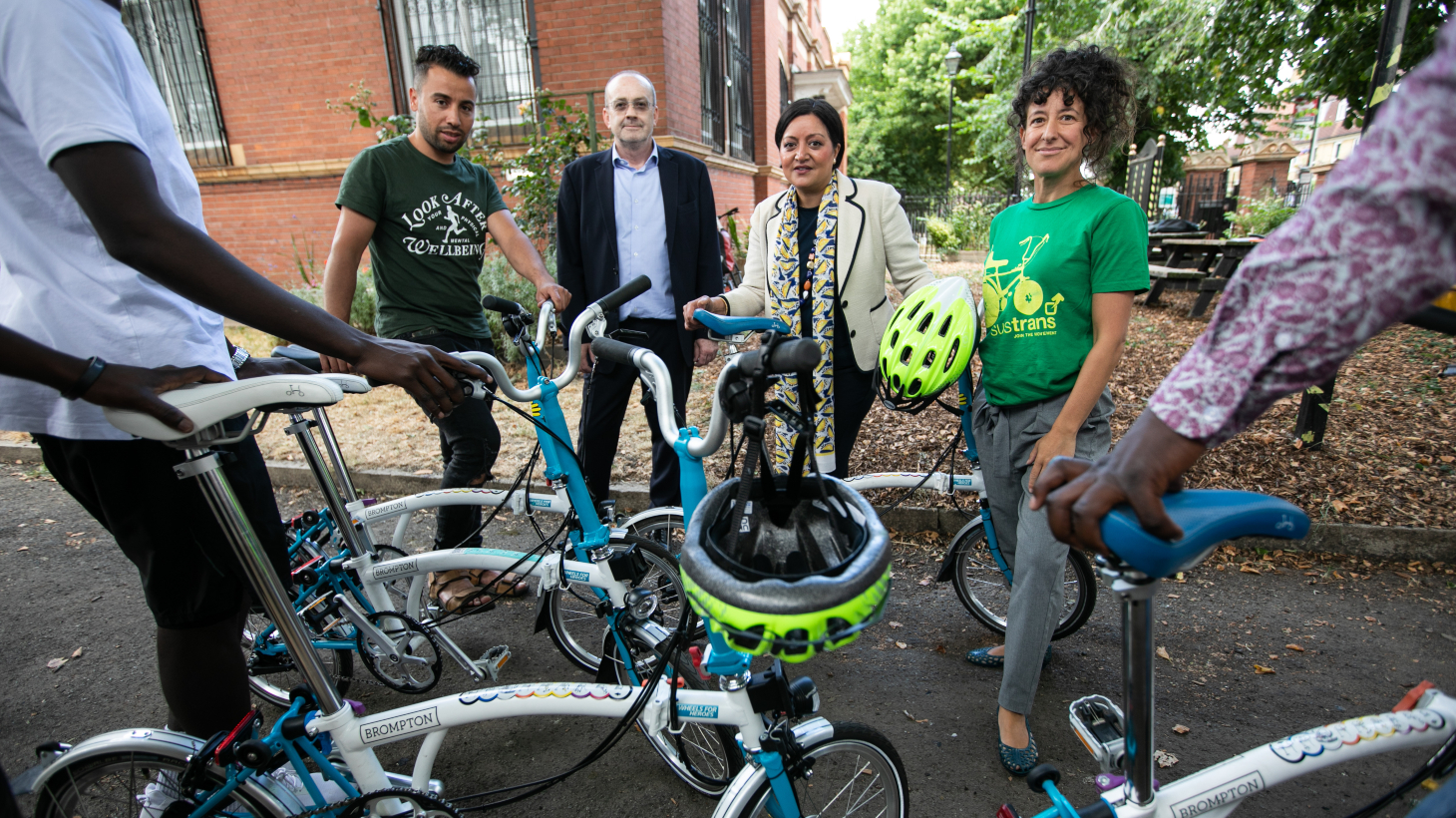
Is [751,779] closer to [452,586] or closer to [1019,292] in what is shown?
[1019,292]

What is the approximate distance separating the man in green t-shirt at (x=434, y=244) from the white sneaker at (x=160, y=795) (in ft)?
4.46

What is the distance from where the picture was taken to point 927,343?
7.50ft

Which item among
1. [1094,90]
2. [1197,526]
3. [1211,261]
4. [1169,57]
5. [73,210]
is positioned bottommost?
[1211,261]

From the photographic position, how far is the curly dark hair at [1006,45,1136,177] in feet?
6.90

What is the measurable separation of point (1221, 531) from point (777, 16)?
1759cm

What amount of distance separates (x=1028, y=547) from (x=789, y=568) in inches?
45.4

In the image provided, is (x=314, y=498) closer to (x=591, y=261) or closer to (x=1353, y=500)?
(x=591, y=261)

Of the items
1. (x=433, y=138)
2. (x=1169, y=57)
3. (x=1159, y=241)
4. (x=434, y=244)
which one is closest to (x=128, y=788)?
(x=434, y=244)

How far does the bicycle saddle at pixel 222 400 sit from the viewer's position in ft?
4.28

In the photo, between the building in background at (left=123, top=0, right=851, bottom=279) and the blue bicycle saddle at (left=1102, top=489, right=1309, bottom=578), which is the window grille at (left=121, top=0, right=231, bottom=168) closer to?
the building in background at (left=123, top=0, right=851, bottom=279)

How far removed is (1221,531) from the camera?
1122 mm

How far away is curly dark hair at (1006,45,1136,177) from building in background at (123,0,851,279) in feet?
20.0

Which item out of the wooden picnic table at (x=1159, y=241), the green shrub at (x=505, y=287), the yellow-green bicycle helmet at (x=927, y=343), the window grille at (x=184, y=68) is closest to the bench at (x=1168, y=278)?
the wooden picnic table at (x=1159, y=241)

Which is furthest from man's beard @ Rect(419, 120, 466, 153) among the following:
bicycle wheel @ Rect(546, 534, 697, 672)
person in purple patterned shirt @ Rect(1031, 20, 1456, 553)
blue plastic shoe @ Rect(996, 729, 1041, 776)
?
blue plastic shoe @ Rect(996, 729, 1041, 776)
